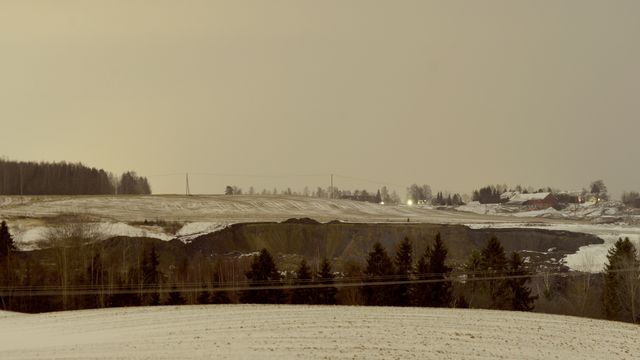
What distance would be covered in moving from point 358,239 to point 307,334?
52926mm

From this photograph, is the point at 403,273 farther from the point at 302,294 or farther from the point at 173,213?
the point at 173,213

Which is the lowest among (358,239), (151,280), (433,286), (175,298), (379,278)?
(175,298)

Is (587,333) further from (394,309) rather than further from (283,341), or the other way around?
(283,341)

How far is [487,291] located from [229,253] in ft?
106

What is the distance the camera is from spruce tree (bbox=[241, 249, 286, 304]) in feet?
164

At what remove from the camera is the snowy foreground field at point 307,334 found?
2588 cm

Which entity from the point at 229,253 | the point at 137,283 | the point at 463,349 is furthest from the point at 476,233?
the point at 463,349

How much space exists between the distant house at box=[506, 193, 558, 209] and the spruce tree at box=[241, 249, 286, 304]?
388 ft

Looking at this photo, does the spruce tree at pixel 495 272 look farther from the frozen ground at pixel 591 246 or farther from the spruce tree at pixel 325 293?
the frozen ground at pixel 591 246

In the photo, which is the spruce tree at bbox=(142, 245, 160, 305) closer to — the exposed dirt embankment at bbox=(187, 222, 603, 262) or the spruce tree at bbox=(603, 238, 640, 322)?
the exposed dirt embankment at bbox=(187, 222, 603, 262)

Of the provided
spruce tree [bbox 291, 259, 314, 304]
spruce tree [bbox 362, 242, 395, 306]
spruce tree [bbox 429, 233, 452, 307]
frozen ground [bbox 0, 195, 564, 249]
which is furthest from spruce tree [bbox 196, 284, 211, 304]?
frozen ground [bbox 0, 195, 564, 249]

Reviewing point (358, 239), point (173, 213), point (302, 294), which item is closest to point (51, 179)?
point (173, 213)

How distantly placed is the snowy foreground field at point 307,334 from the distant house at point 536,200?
424 feet

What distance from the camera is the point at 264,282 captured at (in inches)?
1992
